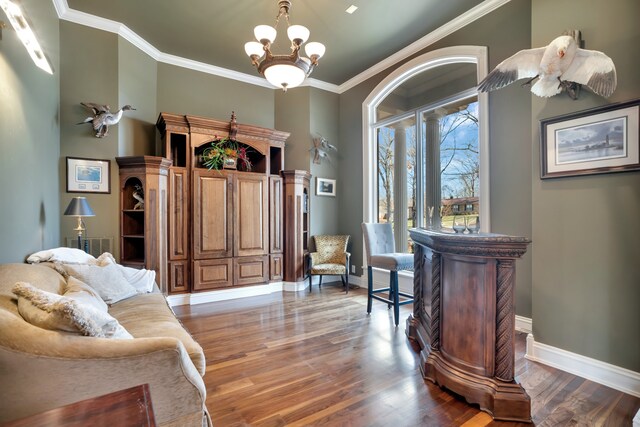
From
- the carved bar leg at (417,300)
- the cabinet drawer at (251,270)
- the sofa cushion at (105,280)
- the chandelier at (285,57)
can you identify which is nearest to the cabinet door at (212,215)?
the cabinet drawer at (251,270)

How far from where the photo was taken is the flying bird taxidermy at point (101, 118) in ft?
11.5

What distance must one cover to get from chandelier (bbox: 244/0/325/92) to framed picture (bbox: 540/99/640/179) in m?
2.06

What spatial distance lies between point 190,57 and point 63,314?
436 cm

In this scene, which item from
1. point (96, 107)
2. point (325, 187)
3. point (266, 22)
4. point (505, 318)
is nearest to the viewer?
point (505, 318)

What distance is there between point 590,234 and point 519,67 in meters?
1.38

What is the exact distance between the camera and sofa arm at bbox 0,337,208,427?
1.05 m

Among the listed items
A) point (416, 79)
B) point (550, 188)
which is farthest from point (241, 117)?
point (550, 188)

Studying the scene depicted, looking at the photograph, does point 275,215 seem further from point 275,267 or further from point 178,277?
point 178,277

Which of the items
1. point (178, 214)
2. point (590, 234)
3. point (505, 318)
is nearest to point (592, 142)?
point (590, 234)

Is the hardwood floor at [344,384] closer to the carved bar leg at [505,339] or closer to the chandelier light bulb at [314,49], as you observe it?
the carved bar leg at [505,339]

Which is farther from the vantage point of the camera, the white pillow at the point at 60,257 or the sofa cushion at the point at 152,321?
the white pillow at the point at 60,257

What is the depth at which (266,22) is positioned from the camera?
3.66m

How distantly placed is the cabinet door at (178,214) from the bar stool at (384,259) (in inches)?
95.4

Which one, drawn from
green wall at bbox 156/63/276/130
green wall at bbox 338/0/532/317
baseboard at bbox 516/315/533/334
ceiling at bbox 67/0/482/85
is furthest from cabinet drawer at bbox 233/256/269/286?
baseboard at bbox 516/315/533/334
